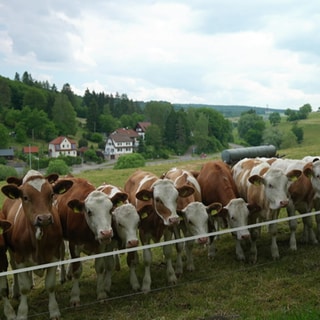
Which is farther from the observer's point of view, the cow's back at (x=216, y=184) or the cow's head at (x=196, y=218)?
the cow's back at (x=216, y=184)

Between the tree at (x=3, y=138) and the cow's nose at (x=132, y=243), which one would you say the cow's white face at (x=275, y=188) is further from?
the tree at (x=3, y=138)

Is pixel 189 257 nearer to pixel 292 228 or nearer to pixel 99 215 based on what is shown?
pixel 292 228

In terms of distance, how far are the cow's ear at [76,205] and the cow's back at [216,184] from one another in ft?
10.6

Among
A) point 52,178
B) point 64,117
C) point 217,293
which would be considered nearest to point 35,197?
point 52,178

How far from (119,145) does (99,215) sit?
93887 millimetres

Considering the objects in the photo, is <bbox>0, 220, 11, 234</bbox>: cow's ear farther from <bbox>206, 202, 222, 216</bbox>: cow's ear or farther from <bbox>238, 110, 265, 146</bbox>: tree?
<bbox>238, 110, 265, 146</bbox>: tree

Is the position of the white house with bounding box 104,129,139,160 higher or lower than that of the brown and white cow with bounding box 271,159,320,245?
lower

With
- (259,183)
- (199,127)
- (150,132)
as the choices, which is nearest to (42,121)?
(150,132)

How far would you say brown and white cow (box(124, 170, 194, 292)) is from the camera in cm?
730

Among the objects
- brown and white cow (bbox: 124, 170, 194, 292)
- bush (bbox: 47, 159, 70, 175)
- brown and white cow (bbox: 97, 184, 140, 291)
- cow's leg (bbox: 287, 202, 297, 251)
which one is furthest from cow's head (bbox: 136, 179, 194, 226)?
bush (bbox: 47, 159, 70, 175)

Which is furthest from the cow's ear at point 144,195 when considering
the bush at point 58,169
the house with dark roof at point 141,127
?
the house with dark roof at point 141,127

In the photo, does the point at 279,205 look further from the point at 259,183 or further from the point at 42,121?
the point at 42,121

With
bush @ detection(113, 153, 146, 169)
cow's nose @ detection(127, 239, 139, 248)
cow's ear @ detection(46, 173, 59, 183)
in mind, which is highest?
cow's ear @ detection(46, 173, 59, 183)

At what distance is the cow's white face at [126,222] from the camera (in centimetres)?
689
